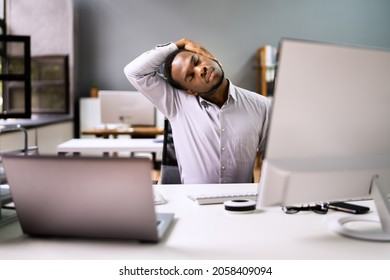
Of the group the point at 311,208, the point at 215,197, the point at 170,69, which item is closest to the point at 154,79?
the point at 170,69

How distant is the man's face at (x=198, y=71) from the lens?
1873 millimetres

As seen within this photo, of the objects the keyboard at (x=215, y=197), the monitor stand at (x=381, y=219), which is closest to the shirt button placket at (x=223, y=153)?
the keyboard at (x=215, y=197)

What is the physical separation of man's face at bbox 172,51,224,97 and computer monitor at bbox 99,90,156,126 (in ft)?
7.06

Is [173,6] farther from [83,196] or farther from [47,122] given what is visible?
[83,196]

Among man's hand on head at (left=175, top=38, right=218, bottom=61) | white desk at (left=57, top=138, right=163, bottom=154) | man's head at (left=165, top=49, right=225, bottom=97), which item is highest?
man's hand on head at (left=175, top=38, right=218, bottom=61)

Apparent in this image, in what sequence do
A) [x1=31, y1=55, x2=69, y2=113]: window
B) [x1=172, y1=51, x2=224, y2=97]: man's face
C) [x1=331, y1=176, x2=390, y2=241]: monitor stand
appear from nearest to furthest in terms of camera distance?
[x1=331, y1=176, x2=390, y2=241]: monitor stand, [x1=172, y1=51, x2=224, y2=97]: man's face, [x1=31, y1=55, x2=69, y2=113]: window

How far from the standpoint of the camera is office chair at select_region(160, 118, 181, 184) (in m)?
2.24

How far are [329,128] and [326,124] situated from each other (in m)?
0.01

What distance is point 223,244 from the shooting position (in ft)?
3.22

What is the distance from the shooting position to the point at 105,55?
6.56m

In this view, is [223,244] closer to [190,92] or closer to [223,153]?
[223,153]

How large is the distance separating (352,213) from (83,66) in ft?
19.3

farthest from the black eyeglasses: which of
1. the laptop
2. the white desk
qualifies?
the white desk

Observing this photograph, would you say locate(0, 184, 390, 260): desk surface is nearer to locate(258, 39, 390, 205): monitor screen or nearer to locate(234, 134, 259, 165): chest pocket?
locate(258, 39, 390, 205): monitor screen
